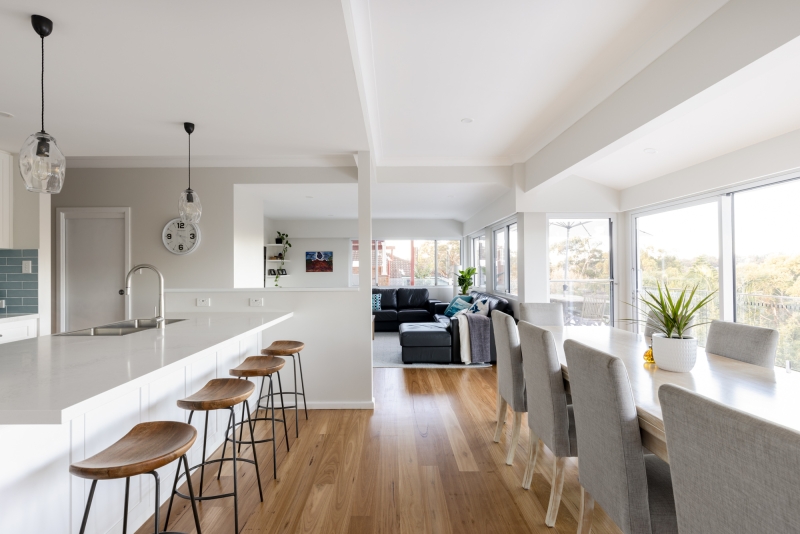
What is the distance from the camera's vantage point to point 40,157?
1.72 m

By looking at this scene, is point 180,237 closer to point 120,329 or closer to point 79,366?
point 120,329

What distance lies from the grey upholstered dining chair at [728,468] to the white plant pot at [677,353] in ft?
3.45

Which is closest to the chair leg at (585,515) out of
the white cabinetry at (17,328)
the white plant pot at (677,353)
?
the white plant pot at (677,353)

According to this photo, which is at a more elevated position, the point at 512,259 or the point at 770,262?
the point at 512,259

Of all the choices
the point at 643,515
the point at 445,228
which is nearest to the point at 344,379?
the point at 643,515

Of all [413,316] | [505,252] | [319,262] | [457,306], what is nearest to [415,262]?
[413,316]

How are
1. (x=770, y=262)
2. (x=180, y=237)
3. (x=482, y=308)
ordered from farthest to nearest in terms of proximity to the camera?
(x=482, y=308)
(x=180, y=237)
(x=770, y=262)

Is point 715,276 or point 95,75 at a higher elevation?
point 95,75

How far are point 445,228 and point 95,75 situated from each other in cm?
738

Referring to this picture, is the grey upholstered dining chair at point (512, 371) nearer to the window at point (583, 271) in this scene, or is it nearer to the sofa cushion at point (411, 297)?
the window at point (583, 271)

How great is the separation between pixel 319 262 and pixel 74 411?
7.95 m

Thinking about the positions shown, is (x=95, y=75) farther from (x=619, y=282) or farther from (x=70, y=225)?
(x=619, y=282)

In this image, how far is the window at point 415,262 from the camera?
30.7ft

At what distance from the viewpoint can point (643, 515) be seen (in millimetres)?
1319
